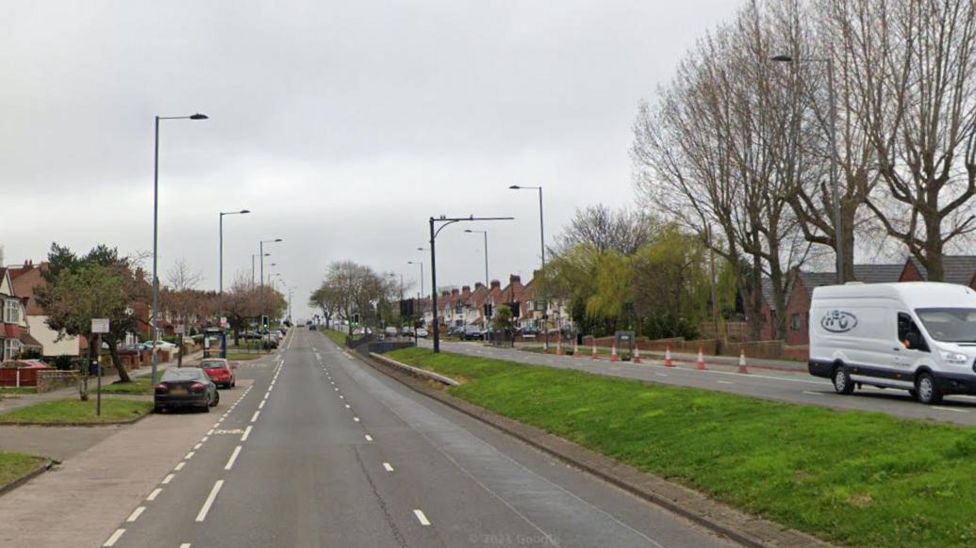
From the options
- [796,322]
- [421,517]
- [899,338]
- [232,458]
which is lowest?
[232,458]

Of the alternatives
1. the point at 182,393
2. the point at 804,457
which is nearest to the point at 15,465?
the point at 804,457

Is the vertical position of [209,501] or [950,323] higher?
[950,323]

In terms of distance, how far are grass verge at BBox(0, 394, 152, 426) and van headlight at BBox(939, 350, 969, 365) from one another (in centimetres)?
2082

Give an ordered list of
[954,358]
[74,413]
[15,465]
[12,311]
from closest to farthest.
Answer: [15,465]
[954,358]
[74,413]
[12,311]

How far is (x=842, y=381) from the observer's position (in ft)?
81.5

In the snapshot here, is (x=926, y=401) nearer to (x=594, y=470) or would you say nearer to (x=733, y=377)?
(x=594, y=470)

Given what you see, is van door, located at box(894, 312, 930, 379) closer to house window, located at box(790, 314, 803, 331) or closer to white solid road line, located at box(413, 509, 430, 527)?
white solid road line, located at box(413, 509, 430, 527)

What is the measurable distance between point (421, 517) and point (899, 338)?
48.6 ft

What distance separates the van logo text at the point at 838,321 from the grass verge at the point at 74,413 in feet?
62.9

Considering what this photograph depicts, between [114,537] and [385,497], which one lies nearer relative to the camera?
[114,537]

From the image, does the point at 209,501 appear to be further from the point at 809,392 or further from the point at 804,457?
the point at 809,392

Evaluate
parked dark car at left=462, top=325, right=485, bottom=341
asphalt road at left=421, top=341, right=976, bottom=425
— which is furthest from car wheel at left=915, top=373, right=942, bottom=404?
parked dark car at left=462, top=325, right=485, bottom=341

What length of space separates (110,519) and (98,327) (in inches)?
652

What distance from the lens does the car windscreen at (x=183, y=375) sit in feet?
106
